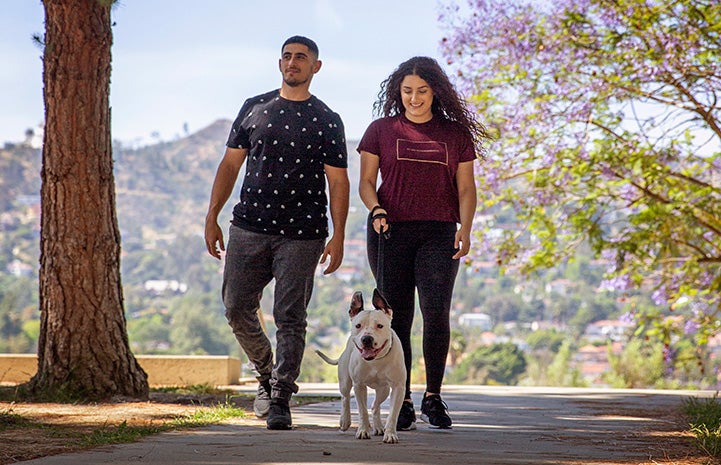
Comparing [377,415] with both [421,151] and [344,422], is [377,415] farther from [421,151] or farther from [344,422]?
[421,151]

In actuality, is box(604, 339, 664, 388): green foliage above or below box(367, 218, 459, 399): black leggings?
below

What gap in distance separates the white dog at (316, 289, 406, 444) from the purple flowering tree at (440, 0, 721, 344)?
6715mm

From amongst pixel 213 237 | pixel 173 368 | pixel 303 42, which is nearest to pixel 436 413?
pixel 213 237

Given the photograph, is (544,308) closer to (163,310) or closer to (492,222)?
(163,310)

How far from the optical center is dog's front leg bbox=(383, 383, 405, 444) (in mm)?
4762

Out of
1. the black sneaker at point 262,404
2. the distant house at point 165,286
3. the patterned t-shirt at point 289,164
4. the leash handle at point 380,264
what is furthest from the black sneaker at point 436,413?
the distant house at point 165,286

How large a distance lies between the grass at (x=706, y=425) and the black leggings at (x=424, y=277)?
55.2 inches

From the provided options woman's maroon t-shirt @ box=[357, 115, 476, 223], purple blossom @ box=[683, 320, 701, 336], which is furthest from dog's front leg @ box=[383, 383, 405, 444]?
purple blossom @ box=[683, 320, 701, 336]

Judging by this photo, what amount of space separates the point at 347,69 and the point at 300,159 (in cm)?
11212

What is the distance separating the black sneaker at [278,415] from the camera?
5465mm

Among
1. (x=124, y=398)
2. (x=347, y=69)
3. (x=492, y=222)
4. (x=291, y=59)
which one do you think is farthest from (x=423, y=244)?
(x=347, y=69)

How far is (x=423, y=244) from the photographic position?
583cm

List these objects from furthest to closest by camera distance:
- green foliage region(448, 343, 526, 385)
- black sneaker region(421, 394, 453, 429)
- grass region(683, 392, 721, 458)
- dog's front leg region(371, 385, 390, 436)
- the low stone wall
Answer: green foliage region(448, 343, 526, 385)
the low stone wall
black sneaker region(421, 394, 453, 429)
dog's front leg region(371, 385, 390, 436)
grass region(683, 392, 721, 458)

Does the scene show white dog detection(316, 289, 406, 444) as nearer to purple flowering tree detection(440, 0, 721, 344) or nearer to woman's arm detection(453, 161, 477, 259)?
woman's arm detection(453, 161, 477, 259)
